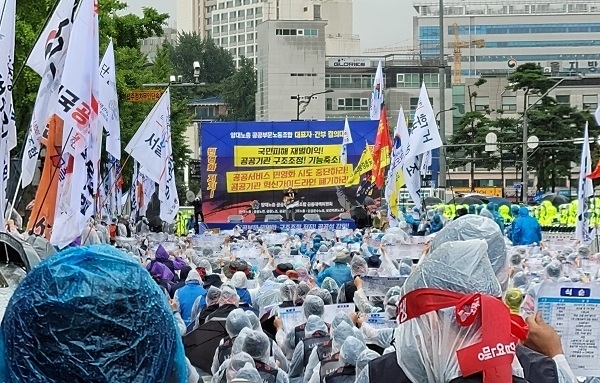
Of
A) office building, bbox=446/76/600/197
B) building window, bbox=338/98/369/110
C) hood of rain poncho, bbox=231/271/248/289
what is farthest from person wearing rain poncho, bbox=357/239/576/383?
building window, bbox=338/98/369/110

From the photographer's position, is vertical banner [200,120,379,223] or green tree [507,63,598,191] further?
green tree [507,63,598,191]

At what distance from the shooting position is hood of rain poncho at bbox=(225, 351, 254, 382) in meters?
6.52

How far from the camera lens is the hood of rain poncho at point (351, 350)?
22.0 feet

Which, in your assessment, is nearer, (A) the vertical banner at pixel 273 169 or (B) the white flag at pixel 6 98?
(B) the white flag at pixel 6 98

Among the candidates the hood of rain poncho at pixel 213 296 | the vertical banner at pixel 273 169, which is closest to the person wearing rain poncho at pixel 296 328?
the hood of rain poncho at pixel 213 296

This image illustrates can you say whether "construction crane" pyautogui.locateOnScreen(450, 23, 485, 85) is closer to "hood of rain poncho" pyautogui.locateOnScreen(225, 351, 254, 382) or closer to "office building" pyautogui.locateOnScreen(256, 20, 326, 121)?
"office building" pyautogui.locateOnScreen(256, 20, 326, 121)

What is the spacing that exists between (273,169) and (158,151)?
49.3 ft

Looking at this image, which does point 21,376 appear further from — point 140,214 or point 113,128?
point 140,214

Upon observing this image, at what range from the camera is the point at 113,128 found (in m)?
19.0

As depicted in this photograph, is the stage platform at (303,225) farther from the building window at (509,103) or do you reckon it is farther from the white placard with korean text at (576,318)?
the building window at (509,103)

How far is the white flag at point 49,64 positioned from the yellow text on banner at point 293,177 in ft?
80.0

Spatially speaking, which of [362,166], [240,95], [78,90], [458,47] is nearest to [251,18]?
[458,47]

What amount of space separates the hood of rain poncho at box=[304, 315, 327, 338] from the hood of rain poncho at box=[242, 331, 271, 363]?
1.10 m

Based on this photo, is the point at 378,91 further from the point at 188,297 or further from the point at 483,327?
the point at 483,327
